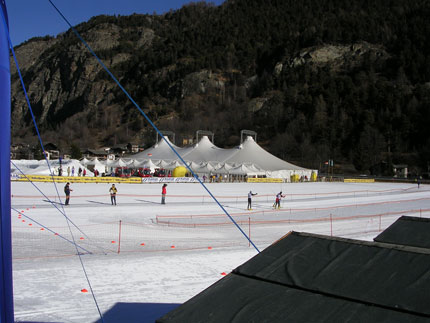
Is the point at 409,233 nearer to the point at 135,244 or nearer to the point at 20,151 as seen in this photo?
the point at 135,244

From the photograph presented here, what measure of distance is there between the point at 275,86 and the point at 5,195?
131033 mm

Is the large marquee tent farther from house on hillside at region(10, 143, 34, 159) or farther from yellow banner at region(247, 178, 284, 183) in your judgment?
Answer: house on hillside at region(10, 143, 34, 159)

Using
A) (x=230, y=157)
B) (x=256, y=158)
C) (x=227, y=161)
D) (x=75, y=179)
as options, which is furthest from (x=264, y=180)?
(x=75, y=179)

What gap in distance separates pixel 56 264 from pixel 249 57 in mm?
157924

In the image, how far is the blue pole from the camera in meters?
3.51

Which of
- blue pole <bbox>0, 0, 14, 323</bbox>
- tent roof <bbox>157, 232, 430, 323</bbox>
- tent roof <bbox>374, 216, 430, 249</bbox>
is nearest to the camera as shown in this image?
tent roof <bbox>157, 232, 430, 323</bbox>

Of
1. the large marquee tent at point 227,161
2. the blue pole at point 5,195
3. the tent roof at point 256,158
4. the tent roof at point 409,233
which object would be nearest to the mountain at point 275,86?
the tent roof at point 256,158

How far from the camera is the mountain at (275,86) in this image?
288 ft

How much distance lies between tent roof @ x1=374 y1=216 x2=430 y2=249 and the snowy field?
350 cm

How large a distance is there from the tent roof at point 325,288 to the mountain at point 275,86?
69328 millimetres

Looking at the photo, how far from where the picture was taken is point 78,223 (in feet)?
47.4

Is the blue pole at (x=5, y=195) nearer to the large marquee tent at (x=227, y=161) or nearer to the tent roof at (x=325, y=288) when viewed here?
the tent roof at (x=325, y=288)

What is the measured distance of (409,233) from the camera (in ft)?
23.1

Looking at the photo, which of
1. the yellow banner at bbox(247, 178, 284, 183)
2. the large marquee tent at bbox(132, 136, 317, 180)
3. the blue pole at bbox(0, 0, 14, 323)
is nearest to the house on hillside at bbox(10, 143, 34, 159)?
the large marquee tent at bbox(132, 136, 317, 180)
